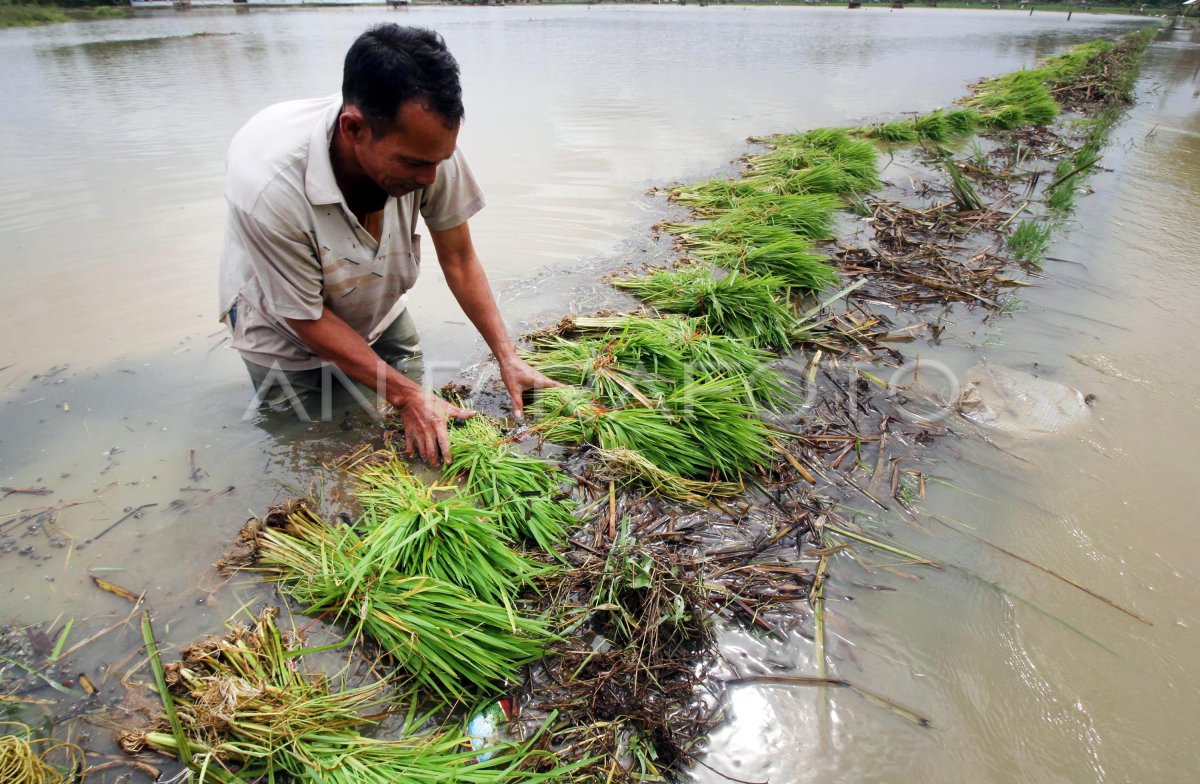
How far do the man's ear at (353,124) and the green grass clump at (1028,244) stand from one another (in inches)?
180

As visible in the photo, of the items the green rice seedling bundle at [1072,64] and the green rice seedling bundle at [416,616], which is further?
the green rice seedling bundle at [1072,64]

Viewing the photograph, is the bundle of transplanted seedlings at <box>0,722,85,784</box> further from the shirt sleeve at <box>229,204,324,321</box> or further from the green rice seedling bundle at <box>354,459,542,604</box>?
the shirt sleeve at <box>229,204,324,321</box>

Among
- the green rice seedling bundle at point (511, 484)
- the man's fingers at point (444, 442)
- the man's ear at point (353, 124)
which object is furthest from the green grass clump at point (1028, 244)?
the man's ear at point (353, 124)

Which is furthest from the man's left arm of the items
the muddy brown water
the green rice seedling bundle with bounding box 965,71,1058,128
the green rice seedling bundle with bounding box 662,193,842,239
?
the green rice seedling bundle with bounding box 965,71,1058,128

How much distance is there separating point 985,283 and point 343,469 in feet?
13.4

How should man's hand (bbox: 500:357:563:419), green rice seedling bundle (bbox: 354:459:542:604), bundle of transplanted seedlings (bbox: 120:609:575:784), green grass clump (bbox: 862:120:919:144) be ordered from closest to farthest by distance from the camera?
bundle of transplanted seedlings (bbox: 120:609:575:784) < green rice seedling bundle (bbox: 354:459:542:604) < man's hand (bbox: 500:357:563:419) < green grass clump (bbox: 862:120:919:144)

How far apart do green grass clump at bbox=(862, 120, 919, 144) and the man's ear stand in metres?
7.43

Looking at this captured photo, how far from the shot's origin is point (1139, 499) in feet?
7.84

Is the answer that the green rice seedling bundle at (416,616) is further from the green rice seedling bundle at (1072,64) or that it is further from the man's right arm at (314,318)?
the green rice seedling bundle at (1072,64)

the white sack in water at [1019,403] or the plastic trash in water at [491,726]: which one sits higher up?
the white sack in water at [1019,403]

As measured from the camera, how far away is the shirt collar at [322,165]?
1.86m

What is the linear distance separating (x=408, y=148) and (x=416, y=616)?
1.29 metres

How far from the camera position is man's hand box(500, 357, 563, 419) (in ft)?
8.36

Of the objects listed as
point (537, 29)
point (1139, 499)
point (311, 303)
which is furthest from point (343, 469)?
point (537, 29)
